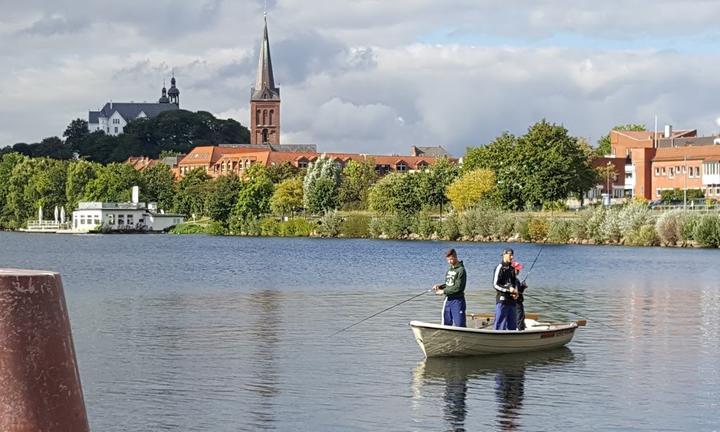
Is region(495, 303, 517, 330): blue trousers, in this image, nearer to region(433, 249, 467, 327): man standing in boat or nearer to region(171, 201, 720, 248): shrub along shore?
region(433, 249, 467, 327): man standing in boat

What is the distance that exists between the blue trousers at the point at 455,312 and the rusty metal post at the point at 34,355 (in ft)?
59.3

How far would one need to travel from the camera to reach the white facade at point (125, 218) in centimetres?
16538

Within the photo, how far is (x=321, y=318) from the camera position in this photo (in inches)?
1495

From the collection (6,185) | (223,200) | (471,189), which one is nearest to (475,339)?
(471,189)

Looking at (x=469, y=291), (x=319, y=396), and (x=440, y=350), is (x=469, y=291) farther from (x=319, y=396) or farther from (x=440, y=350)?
(x=319, y=396)

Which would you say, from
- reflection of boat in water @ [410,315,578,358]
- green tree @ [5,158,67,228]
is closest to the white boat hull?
reflection of boat in water @ [410,315,578,358]

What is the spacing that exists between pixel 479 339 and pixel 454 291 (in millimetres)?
1249

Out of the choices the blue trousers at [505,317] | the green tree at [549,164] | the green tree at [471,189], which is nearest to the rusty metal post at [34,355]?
the blue trousers at [505,317]

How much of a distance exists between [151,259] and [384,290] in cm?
3486

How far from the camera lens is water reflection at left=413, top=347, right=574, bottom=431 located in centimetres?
2050

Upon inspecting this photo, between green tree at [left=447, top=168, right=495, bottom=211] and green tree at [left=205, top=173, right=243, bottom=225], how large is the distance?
36.8 metres

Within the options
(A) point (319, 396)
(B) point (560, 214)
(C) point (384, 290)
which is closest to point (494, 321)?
(A) point (319, 396)

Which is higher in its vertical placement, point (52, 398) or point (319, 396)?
point (52, 398)

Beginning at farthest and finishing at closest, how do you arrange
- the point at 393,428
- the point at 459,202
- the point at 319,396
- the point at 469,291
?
the point at 459,202 < the point at 469,291 < the point at 319,396 < the point at 393,428
